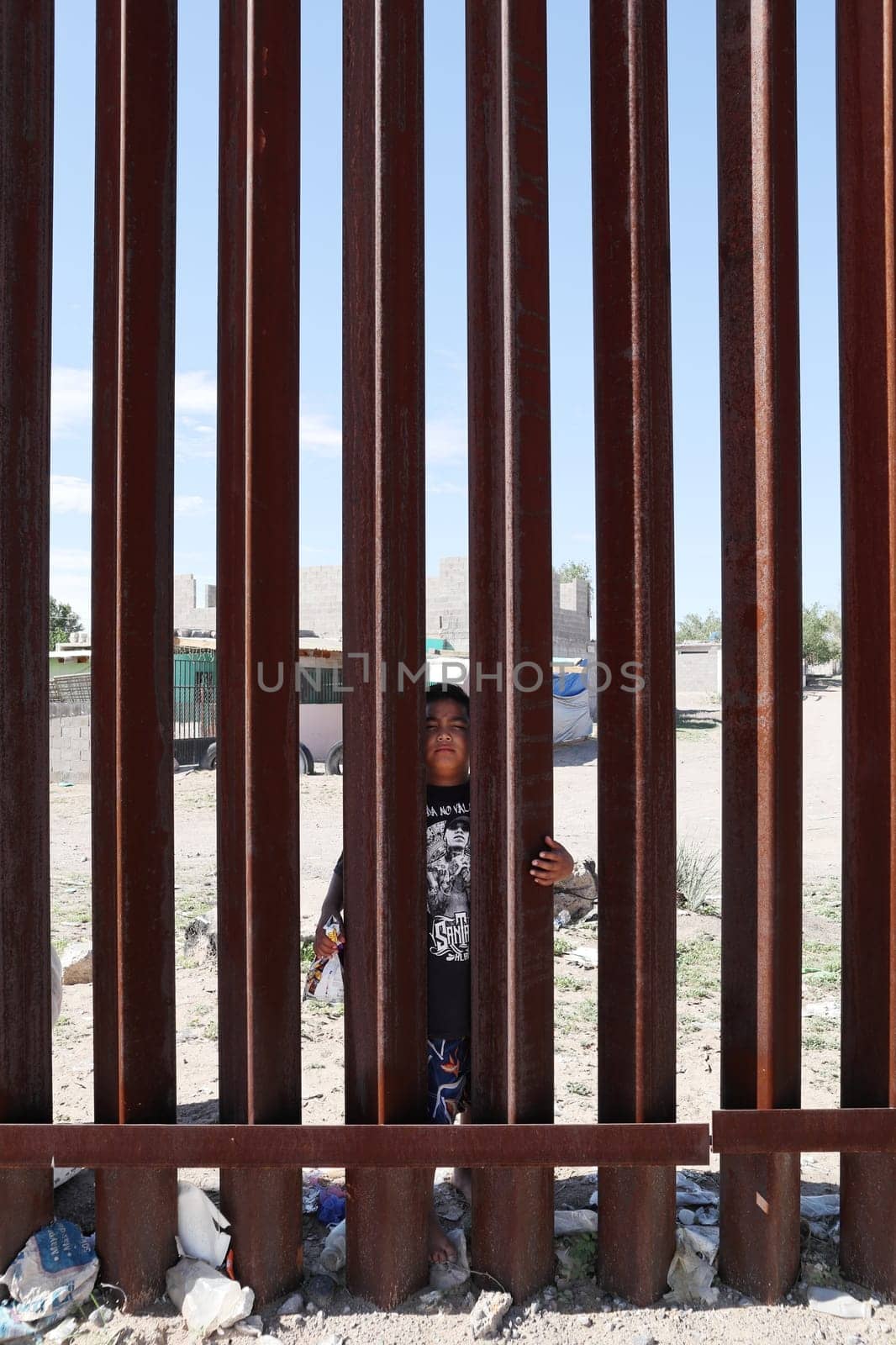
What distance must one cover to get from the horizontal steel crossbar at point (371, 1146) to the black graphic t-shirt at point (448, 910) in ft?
1.64

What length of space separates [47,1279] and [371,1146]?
933mm

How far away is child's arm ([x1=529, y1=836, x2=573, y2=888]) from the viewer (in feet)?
7.44

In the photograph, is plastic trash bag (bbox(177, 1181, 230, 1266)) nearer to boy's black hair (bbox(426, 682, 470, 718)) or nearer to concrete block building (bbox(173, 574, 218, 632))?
boy's black hair (bbox(426, 682, 470, 718))

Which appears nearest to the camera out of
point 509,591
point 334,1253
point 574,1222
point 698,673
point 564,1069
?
point 509,591

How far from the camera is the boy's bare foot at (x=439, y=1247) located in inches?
96.0

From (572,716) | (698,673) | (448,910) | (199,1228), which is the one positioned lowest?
(199,1228)

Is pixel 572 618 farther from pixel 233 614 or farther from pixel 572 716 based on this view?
pixel 233 614

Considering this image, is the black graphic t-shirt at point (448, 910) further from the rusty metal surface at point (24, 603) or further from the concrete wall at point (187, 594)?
the concrete wall at point (187, 594)

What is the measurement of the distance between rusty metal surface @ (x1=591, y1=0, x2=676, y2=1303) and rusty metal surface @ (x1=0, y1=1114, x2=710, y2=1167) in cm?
13

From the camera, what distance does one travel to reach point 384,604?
2.30 meters

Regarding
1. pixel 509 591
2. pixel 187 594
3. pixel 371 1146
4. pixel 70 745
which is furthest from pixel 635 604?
pixel 187 594

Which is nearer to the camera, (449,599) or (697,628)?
(449,599)

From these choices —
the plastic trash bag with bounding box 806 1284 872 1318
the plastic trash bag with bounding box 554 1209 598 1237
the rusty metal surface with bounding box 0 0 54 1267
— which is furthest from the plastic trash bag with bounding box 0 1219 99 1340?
the plastic trash bag with bounding box 806 1284 872 1318

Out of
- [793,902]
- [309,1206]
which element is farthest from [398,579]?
[309,1206]
